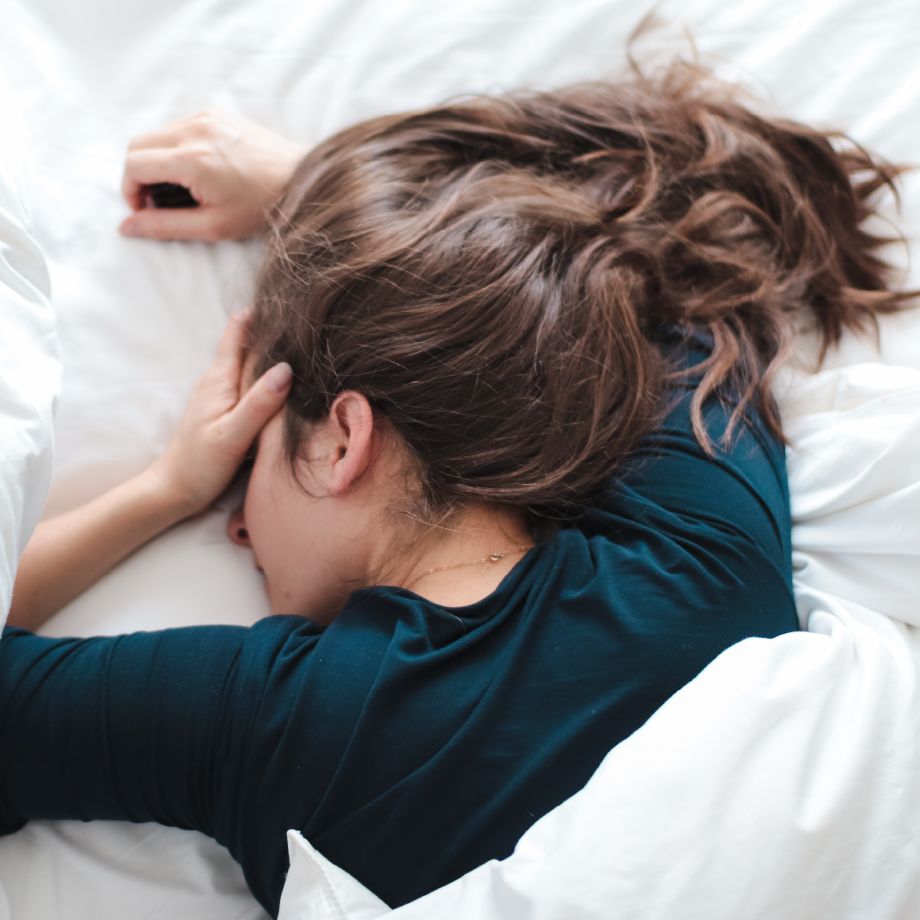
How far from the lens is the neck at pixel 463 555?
0.76 m

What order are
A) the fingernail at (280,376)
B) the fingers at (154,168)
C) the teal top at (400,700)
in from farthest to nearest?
the fingers at (154,168) < the fingernail at (280,376) < the teal top at (400,700)

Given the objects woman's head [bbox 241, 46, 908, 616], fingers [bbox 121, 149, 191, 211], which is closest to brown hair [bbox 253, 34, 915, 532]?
woman's head [bbox 241, 46, 908, 616]

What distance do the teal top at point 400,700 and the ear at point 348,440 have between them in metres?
0.09

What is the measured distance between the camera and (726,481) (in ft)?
2.55

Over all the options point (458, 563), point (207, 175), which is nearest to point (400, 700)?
point (458, 563)

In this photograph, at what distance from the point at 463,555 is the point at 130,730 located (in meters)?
0.27

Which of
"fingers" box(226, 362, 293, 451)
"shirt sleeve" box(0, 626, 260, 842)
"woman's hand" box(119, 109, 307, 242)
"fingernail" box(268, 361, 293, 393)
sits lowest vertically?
"shirt sleeve" box(0, 626, 260, 842)

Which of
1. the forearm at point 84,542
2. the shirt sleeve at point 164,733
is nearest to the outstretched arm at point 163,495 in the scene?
the forearm at point 84,542

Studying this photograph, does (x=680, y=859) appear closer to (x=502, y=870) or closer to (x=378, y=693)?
(x=502, y=870)

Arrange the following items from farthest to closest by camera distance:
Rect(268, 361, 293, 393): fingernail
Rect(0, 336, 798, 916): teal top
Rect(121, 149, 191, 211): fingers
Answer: Rect(121, 149, 191, 211): fingers → Rect(268, 361, 293, 393): fingernail → Rect(0, 336, 798, 916): teal top

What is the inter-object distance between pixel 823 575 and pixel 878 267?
1.10 ft

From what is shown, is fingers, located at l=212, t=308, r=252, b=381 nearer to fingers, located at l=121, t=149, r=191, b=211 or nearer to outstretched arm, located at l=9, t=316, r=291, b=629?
outstretched arm, located at l=9, t=316, r=291, b=629

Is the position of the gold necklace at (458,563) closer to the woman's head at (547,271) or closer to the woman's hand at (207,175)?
the woman's head at (547,271)

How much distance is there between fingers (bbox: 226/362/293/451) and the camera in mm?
831
